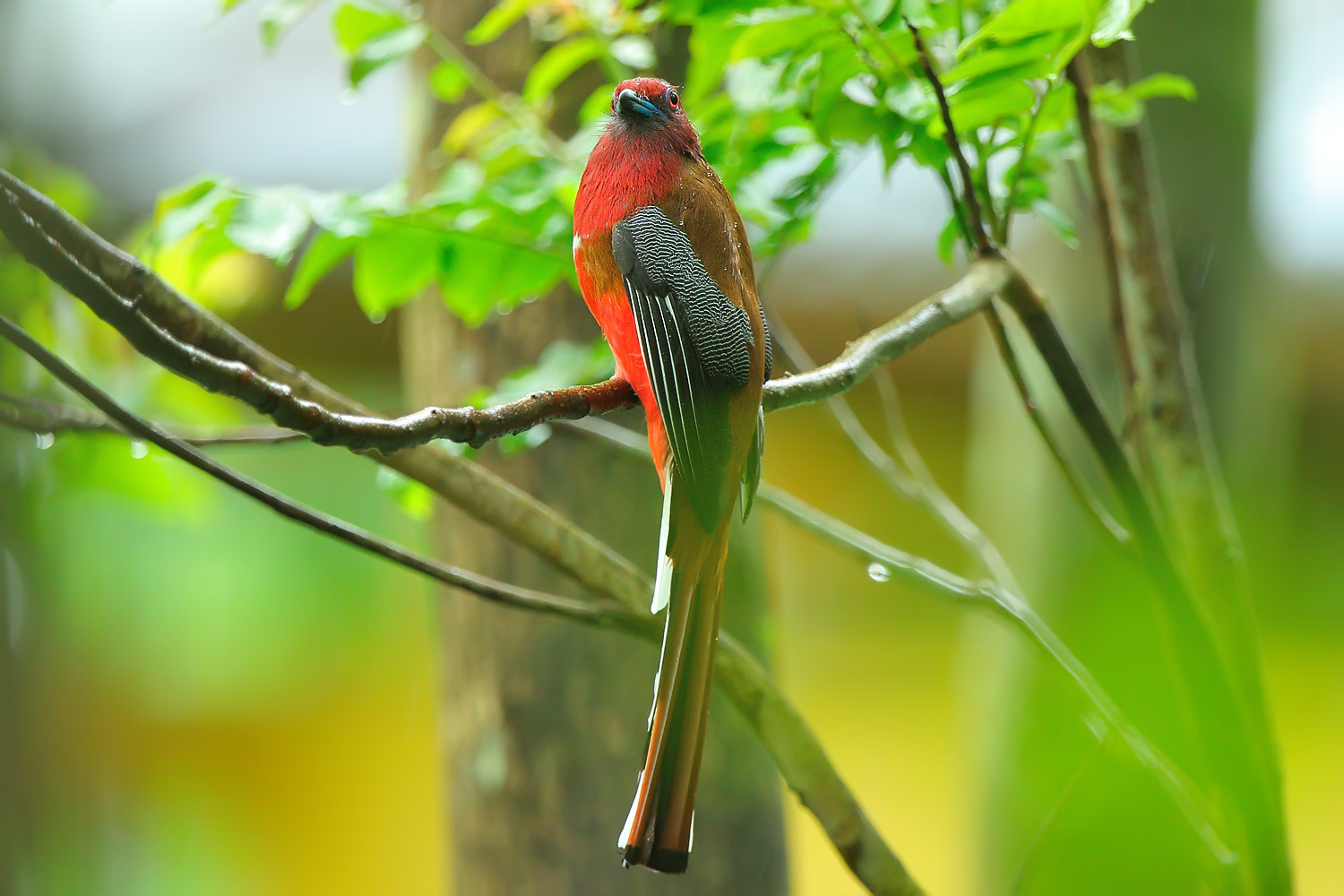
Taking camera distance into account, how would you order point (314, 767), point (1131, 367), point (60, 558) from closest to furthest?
1. point (60, 558)
2. point (1131, 367)
3. point (314, 767)

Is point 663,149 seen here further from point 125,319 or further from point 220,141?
point 220,141

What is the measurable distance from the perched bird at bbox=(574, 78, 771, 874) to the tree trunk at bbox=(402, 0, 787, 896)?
671 mm

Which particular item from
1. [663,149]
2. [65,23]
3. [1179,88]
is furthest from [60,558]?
[1179,88]

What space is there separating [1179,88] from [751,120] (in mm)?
500

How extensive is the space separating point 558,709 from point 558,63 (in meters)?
0.97

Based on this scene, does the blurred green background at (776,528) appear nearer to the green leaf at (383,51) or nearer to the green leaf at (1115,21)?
the green leaf at (383,51)

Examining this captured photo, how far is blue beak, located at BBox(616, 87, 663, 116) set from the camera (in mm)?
1191

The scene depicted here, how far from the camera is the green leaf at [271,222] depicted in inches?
49.4

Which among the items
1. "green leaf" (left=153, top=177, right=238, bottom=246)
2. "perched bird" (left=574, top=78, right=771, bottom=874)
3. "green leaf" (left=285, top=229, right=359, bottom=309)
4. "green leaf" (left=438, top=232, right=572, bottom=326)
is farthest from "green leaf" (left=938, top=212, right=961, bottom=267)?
"green leaf" (left=153, top=177, right=238, bottom=246)

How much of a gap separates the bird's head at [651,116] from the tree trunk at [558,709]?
66cm

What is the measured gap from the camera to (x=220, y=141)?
Answer: 4383 mm

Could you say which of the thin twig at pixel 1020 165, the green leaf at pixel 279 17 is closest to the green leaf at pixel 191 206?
the green leaf at pixel 279 17

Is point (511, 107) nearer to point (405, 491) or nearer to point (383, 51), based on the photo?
point (383, 51)

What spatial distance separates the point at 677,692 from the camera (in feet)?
3.35
